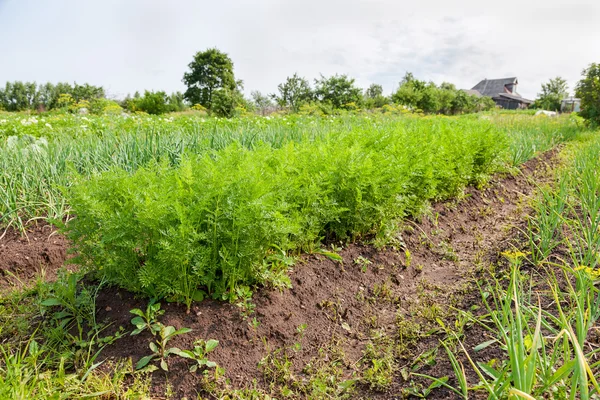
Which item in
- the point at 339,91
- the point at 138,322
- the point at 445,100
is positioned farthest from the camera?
the point at 445,100

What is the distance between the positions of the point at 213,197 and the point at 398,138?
9.42 ft

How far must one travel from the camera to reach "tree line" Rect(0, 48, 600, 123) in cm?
1883

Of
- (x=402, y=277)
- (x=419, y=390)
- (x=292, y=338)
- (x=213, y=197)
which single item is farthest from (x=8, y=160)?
(x=419, y=390)

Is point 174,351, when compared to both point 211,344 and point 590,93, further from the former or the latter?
point 590,93

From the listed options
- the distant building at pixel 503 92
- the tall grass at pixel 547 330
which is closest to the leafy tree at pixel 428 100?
the tall grass at pixel 547 330

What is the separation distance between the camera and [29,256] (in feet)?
10.6

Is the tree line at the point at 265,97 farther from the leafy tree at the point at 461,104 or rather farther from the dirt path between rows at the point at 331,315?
the dirt path between rows at the point at 331,315

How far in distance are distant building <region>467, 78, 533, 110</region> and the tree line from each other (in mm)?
5201

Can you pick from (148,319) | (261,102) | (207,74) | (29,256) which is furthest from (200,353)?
(207,74)

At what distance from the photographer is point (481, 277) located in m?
3.32

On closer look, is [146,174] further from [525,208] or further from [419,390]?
[525,208]

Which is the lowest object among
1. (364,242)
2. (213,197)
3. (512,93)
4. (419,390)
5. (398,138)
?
(419,390)

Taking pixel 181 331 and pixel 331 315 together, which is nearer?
pixel 181 331

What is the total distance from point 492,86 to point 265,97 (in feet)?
157
